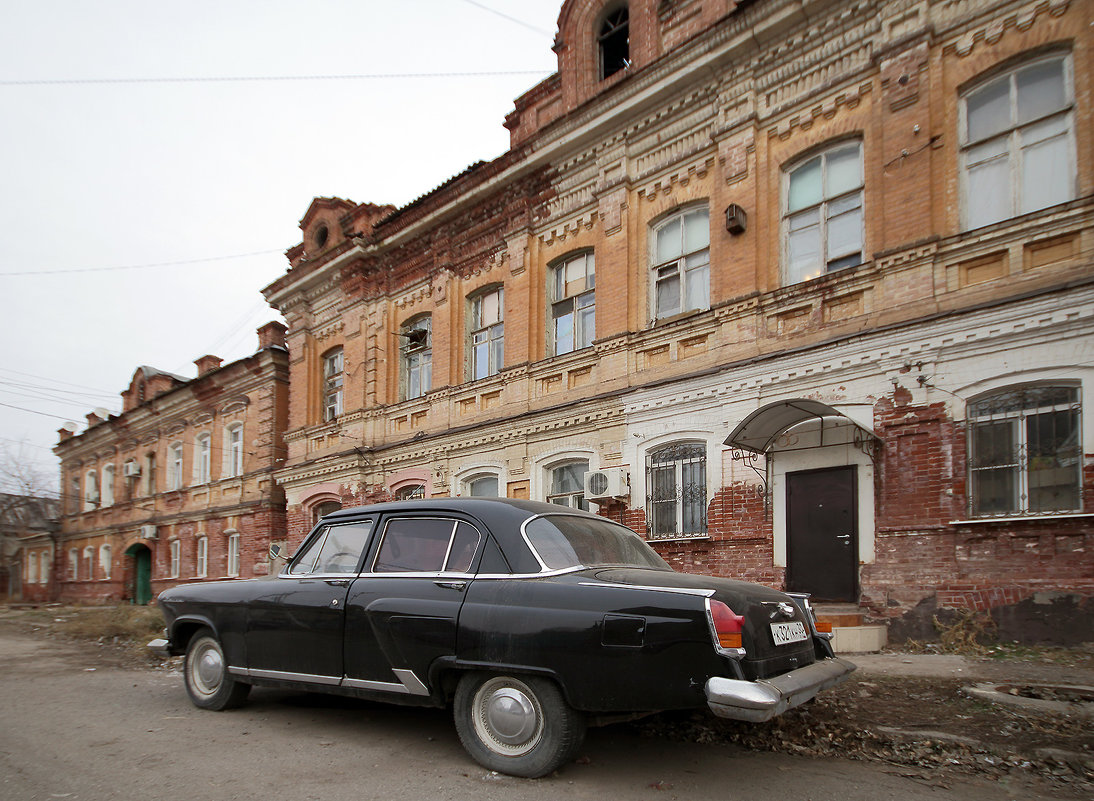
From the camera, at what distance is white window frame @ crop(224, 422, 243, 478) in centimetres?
2305

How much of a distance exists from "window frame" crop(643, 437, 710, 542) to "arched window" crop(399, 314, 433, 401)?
20.3 feet

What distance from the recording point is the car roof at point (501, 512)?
4.77 meters

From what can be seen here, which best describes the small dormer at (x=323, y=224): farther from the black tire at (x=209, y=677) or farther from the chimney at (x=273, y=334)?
the black tire at (x=209, y=677)

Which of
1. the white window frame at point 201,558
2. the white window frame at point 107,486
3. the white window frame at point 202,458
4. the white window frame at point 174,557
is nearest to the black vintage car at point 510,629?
the white window frame at point 201,558

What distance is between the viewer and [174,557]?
84.1 ft

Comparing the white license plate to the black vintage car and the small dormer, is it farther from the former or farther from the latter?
the small dormer

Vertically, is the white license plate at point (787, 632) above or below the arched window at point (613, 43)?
below

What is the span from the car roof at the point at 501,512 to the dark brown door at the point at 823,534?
4952mm

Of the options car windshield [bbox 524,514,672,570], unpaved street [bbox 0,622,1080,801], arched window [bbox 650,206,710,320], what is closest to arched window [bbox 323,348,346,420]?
arched window [bbox 650,206,710,320]

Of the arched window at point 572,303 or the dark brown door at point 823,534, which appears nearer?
the dark brown door at point 823,534

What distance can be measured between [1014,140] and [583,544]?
Result: 708cm

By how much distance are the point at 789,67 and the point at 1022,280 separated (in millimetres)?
4363

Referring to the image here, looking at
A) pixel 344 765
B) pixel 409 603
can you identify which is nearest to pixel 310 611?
pixel 409 603

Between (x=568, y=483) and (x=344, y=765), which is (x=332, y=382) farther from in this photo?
(x=344, y=765)
